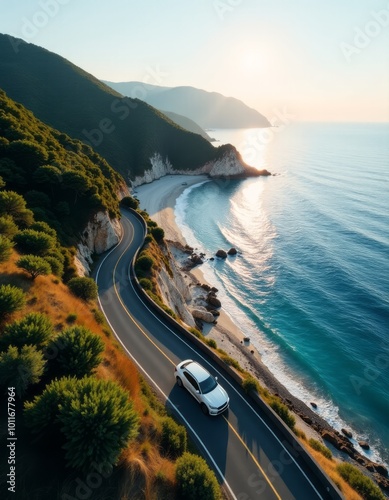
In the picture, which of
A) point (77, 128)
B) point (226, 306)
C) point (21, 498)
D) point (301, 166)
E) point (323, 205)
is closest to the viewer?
point (21, 498)

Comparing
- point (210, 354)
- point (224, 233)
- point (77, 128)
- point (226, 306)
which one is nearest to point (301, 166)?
point (224, 233)

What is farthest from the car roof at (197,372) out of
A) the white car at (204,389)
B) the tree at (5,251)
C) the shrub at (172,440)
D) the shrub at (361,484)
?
the tree at (5,251)

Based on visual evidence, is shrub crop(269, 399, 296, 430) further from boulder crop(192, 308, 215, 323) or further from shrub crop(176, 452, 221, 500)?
boulder crop(192, 308, 215, 323)

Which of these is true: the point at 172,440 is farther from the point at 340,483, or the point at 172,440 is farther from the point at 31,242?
the point at 31,242

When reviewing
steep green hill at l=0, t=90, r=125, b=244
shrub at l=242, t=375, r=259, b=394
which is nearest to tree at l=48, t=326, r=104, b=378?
shrub at l=242, t=375, r=259, b=394

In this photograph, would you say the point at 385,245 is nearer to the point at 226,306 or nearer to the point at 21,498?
the point at 226,306

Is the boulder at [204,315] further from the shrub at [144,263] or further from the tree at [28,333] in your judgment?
the tree at [28,333]

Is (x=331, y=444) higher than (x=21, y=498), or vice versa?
(x=21, y=498)
